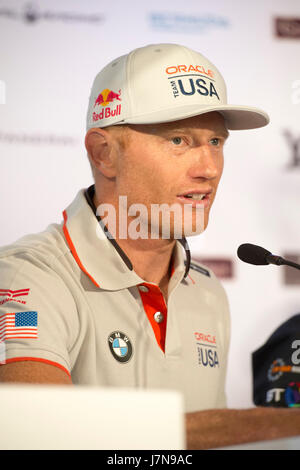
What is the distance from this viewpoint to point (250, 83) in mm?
2166

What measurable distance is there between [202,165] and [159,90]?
0.19 metres

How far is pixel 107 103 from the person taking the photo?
1499 millimetres

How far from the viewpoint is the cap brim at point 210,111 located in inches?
Result: 54.9

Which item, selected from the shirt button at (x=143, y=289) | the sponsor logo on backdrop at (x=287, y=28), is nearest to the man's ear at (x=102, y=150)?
the shirt button at (x=143, y=289)

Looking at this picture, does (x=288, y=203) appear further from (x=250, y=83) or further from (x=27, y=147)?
(x=27, y=147)

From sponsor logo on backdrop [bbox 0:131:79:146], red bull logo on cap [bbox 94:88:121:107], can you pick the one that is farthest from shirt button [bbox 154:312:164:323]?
sponsor logo on backdrop [bbox 0:131:79:146]

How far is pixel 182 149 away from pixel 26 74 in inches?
28.7

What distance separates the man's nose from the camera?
1.44 meters

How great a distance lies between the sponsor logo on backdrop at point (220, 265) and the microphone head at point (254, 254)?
26.9 inches

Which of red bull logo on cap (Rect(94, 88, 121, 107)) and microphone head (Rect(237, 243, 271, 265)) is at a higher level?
red bull logo on cap (Rect(94, 88, 121, 107))

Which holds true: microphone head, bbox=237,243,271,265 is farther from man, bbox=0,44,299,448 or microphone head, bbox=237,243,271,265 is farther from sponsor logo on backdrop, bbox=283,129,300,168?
sponsor logo on backdrop, bbox=283,129,300,168

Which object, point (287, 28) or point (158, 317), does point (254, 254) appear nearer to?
point (158, 317)

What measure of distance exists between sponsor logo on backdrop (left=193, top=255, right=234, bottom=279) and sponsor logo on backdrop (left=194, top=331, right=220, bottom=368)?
43 centimetres
